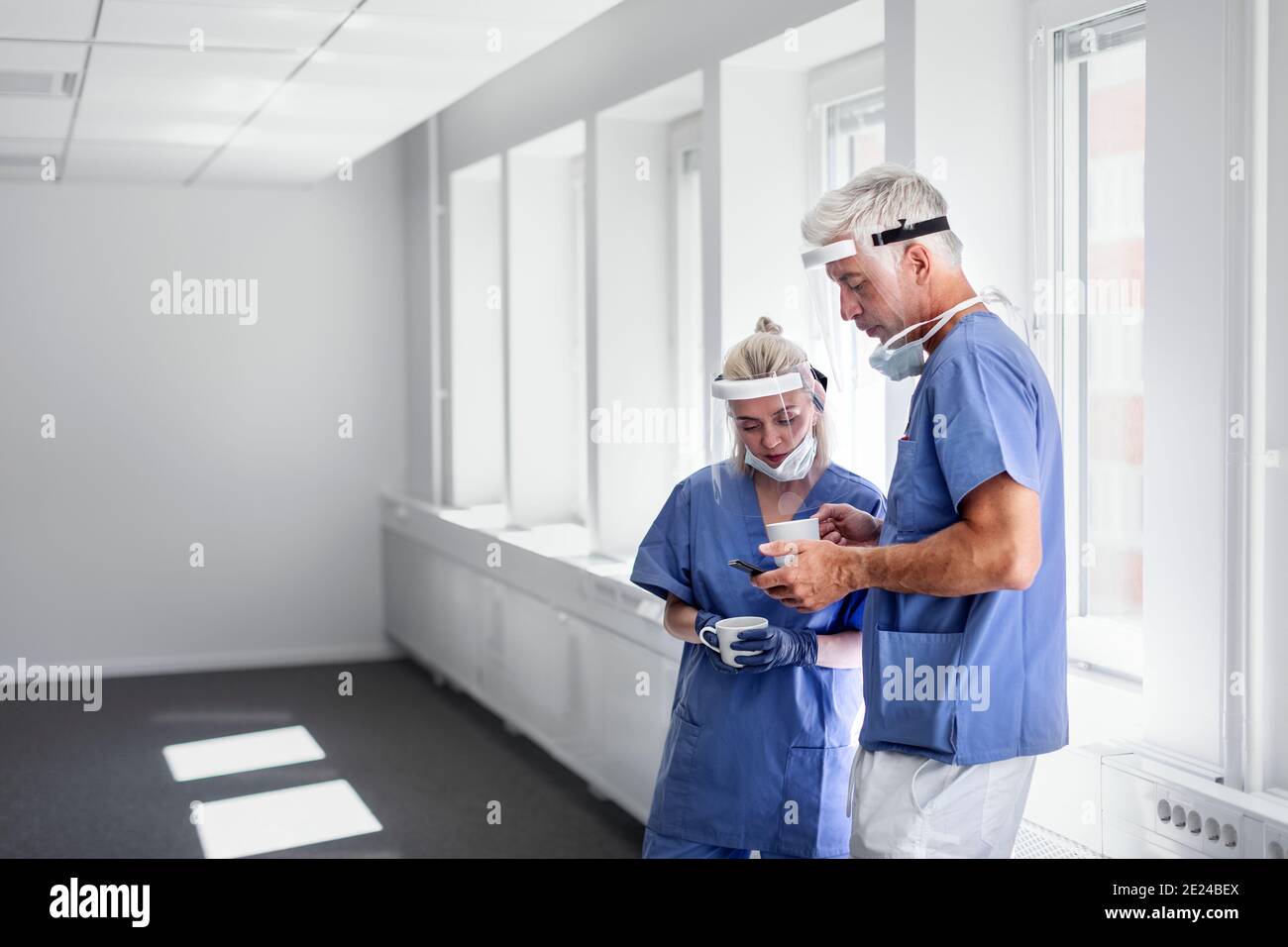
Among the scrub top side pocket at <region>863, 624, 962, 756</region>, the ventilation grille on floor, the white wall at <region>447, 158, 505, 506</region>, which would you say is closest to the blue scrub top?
the scrub top side pocket at <region>863, 624, 962, 756</region>

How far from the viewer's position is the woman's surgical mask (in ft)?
5.39

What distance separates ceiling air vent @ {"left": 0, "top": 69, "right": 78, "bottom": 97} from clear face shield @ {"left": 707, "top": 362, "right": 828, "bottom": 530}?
248 cm

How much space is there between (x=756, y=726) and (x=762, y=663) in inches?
6.1

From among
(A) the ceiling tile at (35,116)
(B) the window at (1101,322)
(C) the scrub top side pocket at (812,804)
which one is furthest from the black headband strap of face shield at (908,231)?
(A) the ceiling tile at (35,116)

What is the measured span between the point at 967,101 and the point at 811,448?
0.91 m

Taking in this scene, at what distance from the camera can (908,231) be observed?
5.29 ft

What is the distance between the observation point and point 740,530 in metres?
2.12

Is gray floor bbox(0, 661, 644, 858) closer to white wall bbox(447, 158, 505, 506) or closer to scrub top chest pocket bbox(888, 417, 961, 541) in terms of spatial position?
white wall bbox(447, 158, 505, 506)

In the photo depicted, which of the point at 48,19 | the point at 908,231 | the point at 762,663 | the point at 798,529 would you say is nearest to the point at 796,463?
the point at 798,529

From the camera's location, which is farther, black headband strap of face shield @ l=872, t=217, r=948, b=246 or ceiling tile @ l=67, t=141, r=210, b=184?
ceiling tile @ l=67, t=141, r=210, b=184

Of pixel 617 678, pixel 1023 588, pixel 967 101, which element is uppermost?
pixel 967 101

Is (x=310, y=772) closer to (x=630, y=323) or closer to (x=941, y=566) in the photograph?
(x=630, y=323)
